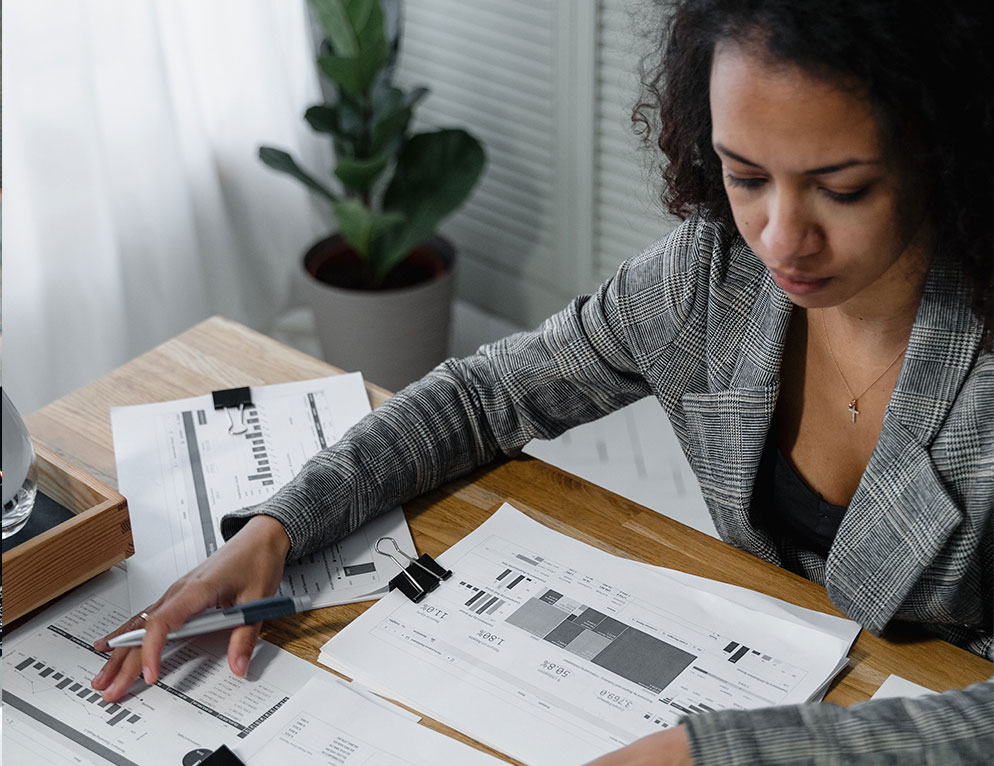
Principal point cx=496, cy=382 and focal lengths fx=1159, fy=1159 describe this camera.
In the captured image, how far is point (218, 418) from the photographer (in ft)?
4.36

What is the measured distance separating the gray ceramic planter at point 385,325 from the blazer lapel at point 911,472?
1605 mm

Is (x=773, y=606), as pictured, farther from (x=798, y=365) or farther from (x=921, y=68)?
(x=921, y=68)

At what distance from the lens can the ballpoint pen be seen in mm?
994

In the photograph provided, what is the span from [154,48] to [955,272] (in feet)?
5.93

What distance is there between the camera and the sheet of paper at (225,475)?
1.11m

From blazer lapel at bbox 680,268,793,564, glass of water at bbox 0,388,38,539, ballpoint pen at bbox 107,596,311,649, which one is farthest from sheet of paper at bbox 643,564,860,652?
glass of water at bbox 0,388,38,539

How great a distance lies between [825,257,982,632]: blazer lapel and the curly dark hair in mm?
34

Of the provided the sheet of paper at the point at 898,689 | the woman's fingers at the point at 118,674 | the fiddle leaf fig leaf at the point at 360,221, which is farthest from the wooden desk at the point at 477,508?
the fiddle leaf fig leaf at the point at 360,221

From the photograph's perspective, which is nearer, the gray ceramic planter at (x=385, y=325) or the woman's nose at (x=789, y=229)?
the woman's nose at (x=789, y=229)

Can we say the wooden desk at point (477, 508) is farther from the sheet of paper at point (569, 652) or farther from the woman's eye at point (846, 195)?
the woman's eye at point (846, 195)

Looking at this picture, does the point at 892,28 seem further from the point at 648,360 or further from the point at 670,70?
the point at 648,360

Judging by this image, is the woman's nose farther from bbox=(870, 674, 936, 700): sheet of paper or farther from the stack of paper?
the stack of paper

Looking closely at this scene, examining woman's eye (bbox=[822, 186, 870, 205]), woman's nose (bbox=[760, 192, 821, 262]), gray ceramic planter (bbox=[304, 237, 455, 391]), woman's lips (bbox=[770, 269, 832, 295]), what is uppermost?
woman's eye (bbox=[822, 186, 870, 205])

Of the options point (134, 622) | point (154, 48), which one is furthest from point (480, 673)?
point (154, 48)
